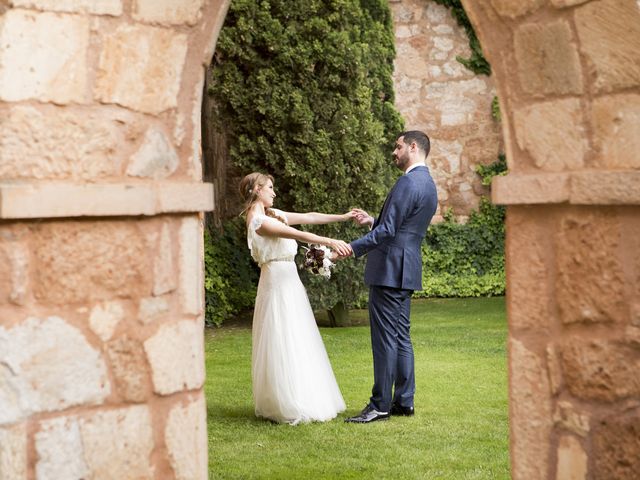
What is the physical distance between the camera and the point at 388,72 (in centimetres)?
1185

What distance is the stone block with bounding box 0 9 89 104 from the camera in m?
3.18

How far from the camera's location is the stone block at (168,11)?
3.39 meters

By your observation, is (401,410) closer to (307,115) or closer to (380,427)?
(380,427)

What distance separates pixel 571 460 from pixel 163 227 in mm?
1558

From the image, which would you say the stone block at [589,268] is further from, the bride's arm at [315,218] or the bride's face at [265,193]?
the bride's face at [265,193]

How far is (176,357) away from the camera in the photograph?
3.55 meters

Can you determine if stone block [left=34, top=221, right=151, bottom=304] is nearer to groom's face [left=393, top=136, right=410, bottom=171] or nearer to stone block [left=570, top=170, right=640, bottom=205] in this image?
stone block [left=570, top=170, right=640, bottom=205]

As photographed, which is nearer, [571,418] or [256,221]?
[571,418]

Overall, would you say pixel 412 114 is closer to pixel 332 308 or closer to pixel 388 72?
pixel 388 72

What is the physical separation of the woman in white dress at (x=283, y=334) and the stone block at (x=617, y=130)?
141 inches

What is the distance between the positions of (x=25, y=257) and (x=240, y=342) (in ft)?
23.5

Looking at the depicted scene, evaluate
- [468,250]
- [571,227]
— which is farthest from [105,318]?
[468,250]

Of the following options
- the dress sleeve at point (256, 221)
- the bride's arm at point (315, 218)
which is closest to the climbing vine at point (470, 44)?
the bride's arm at point (315, 218)

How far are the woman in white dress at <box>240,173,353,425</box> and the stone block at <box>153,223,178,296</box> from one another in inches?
126
